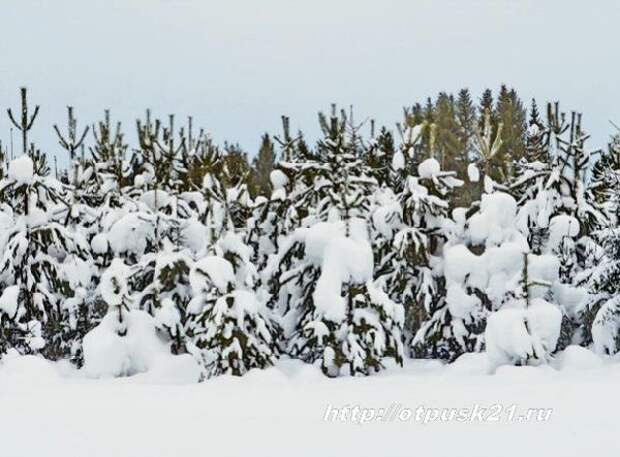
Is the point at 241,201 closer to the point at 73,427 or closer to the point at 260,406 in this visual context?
the point at 260,406

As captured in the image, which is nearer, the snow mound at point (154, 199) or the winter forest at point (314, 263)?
the winter forest at point (314, 263)

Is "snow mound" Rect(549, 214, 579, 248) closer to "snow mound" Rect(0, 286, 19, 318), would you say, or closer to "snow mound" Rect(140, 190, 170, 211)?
"snow mound" Rect(140, 190, 170, 211)

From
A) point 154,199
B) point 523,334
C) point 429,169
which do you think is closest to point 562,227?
point 429,169

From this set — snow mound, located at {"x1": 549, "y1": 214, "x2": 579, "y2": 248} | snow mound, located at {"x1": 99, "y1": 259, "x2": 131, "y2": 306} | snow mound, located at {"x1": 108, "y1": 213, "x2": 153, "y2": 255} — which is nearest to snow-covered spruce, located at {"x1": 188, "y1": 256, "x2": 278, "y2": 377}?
snow mound, located at {"x1": 99, "y1": 259, "x2": 131, "y2": 306}

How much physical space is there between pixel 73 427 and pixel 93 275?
729cm

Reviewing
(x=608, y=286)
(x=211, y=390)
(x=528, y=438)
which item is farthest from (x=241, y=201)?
(x=528, y=438)

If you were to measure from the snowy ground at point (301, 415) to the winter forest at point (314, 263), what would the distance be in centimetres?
92

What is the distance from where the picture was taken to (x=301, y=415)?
8164 millimetres

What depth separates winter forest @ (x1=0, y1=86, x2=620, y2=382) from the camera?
12164mm

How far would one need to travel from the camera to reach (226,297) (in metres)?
12.0

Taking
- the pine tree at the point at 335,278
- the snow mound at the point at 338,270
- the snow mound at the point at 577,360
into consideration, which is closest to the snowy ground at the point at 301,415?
the snow mound at the point at 577,360

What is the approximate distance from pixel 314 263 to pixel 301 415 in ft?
16.7

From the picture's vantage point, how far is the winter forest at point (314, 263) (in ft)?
39.9

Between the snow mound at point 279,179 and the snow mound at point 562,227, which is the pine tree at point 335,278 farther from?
the snow mound at point 562,227
